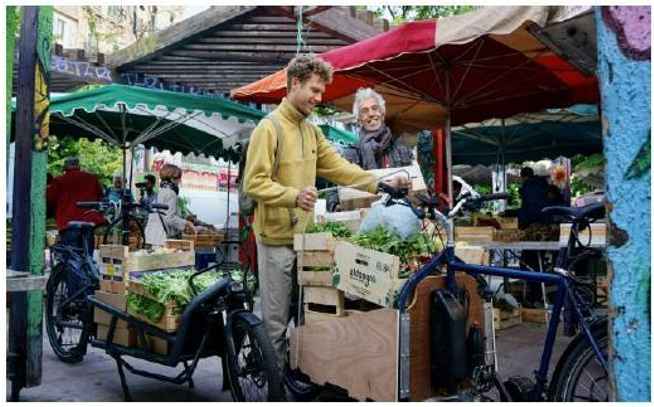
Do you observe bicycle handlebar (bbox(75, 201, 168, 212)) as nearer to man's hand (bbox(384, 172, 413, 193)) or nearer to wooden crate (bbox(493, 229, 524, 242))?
man's hand (bbox(384, 172, 413, 193))

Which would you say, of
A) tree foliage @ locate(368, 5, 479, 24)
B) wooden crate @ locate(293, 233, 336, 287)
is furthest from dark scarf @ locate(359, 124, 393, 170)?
tree foliage @ locate(368, 5, 479, 24)

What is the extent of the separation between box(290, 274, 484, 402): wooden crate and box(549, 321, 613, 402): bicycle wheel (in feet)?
1.63

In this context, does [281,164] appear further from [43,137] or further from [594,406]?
[594,406]

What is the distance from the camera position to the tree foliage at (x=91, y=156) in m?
16.6

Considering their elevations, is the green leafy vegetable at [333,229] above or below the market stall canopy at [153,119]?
below

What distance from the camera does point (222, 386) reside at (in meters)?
4.73

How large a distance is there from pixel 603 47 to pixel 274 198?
1.97 m

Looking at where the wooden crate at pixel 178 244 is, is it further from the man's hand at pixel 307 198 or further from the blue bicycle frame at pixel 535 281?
the blue bicycle frame at pixel 535 281

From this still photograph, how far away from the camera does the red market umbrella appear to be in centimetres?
515

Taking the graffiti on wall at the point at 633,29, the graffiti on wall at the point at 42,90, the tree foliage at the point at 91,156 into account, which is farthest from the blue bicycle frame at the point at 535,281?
the tree foliage at the point at 91,156

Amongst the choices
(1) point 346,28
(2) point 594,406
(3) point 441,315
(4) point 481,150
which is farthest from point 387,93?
(4) point 481,150

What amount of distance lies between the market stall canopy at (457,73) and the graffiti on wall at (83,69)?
4353mm

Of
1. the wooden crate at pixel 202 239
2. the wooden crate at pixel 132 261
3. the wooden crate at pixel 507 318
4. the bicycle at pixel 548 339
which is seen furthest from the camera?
the wooden crate at pixel 202 239

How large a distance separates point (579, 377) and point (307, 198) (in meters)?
1.64
